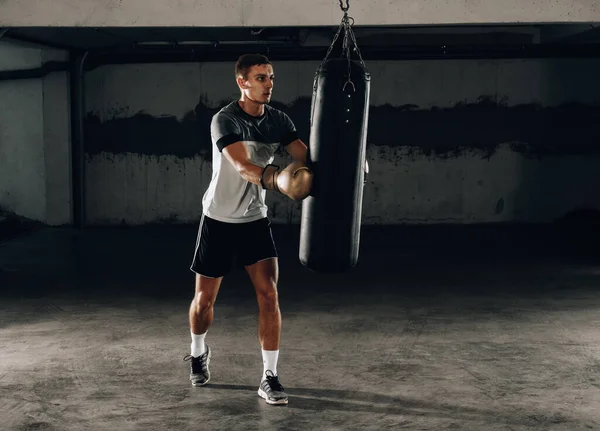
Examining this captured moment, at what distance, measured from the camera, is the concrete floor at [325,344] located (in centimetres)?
344

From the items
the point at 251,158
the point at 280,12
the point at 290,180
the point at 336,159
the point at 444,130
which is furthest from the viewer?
the point at 444,130

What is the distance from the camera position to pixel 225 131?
347 centimetres

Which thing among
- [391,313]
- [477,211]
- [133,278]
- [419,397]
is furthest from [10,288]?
[477,211]

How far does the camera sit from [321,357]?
431 centimetres

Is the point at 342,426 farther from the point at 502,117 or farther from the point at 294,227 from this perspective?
the point at 502,117

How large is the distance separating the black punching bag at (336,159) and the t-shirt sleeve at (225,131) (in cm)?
33

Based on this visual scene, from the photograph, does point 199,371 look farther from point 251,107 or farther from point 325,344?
A: point 251,107

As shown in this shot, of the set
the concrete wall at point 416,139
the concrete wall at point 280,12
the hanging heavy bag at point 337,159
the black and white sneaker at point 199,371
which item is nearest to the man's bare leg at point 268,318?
the hanging heavy bag at point 337,159

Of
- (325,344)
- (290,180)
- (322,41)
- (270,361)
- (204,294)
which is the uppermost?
(322,41)

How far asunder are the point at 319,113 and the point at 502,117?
698 cm

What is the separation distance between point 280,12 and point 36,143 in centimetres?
487

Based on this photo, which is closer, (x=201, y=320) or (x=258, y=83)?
(x=258, y=83)

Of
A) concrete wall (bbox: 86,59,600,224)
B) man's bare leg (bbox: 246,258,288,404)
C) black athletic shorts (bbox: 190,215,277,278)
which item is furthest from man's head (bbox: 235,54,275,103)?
concrete wall (bbox: 86,59,600,224)

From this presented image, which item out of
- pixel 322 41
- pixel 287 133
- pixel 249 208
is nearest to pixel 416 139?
pixel 322 41
